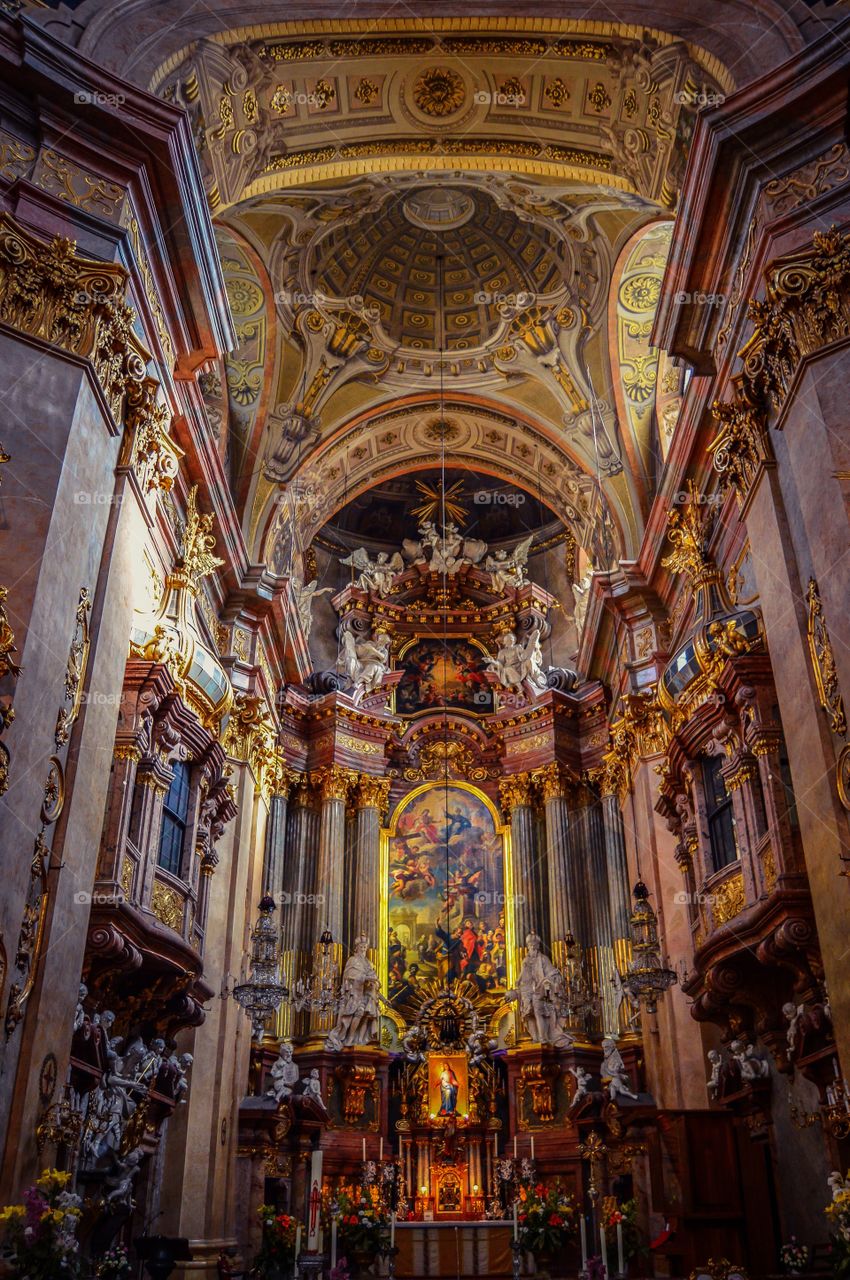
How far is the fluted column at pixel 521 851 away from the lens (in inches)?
955

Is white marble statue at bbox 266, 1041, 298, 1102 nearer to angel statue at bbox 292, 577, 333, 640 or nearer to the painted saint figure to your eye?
the painted saint figure

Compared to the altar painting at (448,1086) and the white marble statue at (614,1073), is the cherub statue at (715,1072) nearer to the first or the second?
the white marble statue at (614,1073)

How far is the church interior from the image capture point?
446 inches

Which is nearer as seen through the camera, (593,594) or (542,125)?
(542,125)

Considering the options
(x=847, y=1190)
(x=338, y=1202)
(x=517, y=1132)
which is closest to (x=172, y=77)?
(x=847, y=1190)

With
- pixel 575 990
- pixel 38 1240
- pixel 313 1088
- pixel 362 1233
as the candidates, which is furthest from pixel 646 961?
pixel 38 1240

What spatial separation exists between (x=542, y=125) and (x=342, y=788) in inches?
553

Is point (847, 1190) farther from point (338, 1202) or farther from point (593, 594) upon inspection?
point (593, 594)

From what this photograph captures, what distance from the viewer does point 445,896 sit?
83.2ft

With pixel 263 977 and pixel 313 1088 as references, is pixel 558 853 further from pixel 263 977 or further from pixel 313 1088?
pixel 263 977

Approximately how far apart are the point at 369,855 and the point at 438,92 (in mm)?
15225

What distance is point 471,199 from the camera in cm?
2252

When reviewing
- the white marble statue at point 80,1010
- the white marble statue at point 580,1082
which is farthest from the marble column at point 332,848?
the white marble statue at point 80,1010

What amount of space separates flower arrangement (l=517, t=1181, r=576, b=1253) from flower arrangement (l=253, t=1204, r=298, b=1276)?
366cm
